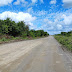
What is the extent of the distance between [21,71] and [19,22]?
114 feet

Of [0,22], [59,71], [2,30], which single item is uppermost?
[0,22]

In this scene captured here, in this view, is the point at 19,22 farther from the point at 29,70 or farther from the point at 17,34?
the point at 29,70

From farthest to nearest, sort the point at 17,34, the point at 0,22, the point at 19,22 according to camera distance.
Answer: the point at 19,22, the point at 17,34, the point at 0,22

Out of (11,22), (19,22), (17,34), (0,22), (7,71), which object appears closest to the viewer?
(7,71)

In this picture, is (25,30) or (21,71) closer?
(21,71)

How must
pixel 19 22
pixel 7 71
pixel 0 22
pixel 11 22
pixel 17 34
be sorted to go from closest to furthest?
1. pixel 7 71
2. pixel 0 22
3. pixel 11 22
4. pixel 17 34
5. pixel 19 22

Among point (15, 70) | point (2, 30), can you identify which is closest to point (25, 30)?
point (2, 30)

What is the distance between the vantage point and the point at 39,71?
14.1 feet

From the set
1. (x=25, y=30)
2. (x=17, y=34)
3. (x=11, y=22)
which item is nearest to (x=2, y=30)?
(x=11, y=22)

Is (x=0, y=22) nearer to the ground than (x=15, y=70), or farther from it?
farther from it

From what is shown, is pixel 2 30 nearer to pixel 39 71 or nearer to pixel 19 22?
pixel 19 22

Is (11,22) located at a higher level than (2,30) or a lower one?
higher

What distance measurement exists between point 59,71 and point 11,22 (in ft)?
92.0

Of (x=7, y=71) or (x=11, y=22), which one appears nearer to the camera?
(x=7, y=71)
